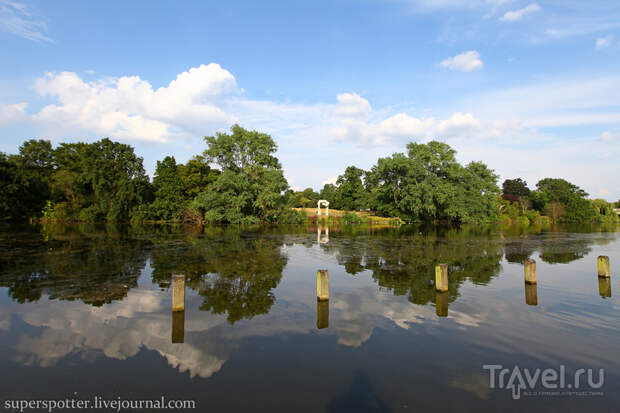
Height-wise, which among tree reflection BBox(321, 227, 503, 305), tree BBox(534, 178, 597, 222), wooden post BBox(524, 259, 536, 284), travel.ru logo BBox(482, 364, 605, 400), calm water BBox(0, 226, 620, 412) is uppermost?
tree BBox(534, 178, 597, 222)

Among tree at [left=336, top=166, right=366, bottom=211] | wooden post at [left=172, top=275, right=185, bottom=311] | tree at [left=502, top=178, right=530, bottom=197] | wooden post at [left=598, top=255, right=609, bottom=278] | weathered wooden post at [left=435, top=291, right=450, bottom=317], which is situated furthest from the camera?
tree at [left=502, top=178, right=530, bottom=197]

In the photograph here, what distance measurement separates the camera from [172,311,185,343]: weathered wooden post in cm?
782

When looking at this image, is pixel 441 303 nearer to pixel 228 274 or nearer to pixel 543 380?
pixel 543 380

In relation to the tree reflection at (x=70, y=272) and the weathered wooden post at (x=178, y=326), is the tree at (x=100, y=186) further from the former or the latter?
the weathered wooden post at (x=178, y=326)

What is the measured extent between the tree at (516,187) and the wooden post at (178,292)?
419 feet

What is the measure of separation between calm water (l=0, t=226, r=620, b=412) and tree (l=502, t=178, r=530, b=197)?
116534 mm

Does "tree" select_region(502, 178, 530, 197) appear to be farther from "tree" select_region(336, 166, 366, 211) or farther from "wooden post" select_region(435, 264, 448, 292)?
"wooden post" select_region(435, 264, 448, 292)

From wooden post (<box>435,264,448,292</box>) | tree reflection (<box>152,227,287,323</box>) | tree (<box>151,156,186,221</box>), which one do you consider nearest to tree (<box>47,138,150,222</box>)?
tree (<box>151,156,186,221</box>)

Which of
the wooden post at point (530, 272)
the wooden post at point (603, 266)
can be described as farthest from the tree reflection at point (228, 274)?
the wooden post at point (603, 266)

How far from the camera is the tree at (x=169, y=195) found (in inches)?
2286

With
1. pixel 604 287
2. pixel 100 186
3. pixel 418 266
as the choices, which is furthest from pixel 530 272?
pixel 100 186

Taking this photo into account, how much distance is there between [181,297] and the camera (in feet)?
29.2

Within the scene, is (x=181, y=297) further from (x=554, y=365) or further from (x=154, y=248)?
(x=154, y=248)

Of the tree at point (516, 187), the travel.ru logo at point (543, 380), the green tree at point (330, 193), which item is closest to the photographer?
the travel.ru logo at point (543, 380)
